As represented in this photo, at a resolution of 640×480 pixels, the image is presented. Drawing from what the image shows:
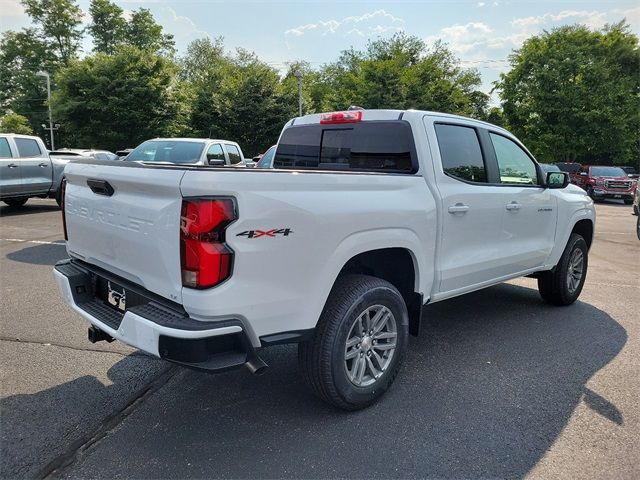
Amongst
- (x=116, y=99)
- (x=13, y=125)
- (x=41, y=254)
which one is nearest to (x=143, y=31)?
(x=13, y=125)

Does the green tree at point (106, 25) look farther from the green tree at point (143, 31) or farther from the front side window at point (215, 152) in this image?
the front side window at point (215, 152)

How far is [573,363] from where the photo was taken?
12.5 feet

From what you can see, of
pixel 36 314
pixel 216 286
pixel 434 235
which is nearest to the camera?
pixel 216 286

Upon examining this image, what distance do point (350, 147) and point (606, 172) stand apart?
21814 millimetres

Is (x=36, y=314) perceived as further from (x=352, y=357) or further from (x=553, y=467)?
(x=553, y=467)

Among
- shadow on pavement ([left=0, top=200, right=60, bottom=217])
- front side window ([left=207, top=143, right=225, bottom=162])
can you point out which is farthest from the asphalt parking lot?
shadow on pavement ([left=0, top=200, right=60, bottom=217])

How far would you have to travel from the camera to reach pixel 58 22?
49156 mm

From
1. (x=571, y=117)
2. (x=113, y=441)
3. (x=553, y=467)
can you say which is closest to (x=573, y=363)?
(x=553, y=467)

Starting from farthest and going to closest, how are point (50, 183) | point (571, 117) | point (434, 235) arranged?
point (571, 117)
point (50, 183)
point (434, 235)

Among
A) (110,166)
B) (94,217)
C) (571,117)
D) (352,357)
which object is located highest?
(571,117)

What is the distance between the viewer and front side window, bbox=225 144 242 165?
1128 centimetres

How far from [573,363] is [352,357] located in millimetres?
2016

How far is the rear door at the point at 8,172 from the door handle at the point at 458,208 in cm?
1137

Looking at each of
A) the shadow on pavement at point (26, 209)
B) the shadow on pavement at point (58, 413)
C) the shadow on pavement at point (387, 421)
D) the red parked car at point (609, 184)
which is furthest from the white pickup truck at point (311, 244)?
the red parked car at point (609, 184)
